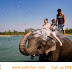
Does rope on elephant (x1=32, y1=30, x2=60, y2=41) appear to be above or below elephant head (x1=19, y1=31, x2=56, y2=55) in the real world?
above

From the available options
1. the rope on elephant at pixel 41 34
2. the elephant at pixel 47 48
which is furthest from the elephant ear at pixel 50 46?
the rope on elephant at pixel 41 34

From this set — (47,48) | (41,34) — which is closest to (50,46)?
(47,48)

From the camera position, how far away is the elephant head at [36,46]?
3.08 meters

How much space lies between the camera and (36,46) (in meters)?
3.28

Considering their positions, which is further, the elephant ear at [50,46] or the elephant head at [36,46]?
the elephant ear at [50,46]

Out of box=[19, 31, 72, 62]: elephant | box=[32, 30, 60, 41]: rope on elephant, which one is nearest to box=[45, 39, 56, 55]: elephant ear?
box=[19, 31, 72, 62]: elephant

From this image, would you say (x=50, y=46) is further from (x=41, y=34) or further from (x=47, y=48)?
(x=41, y=34)

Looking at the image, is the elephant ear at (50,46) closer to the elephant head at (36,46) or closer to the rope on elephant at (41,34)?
the elephant head at (36,46)

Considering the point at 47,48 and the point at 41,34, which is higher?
the point at 41,34

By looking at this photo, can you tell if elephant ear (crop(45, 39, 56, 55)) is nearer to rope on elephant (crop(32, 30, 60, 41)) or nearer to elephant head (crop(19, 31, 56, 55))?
elephant head (crop(19, 31, 56, 55))

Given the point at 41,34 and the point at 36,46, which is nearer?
the point at 36,46

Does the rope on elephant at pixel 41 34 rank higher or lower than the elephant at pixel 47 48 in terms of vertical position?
higher

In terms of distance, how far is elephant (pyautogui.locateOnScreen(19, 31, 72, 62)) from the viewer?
311 centimetres

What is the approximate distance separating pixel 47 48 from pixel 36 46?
1.17ft
